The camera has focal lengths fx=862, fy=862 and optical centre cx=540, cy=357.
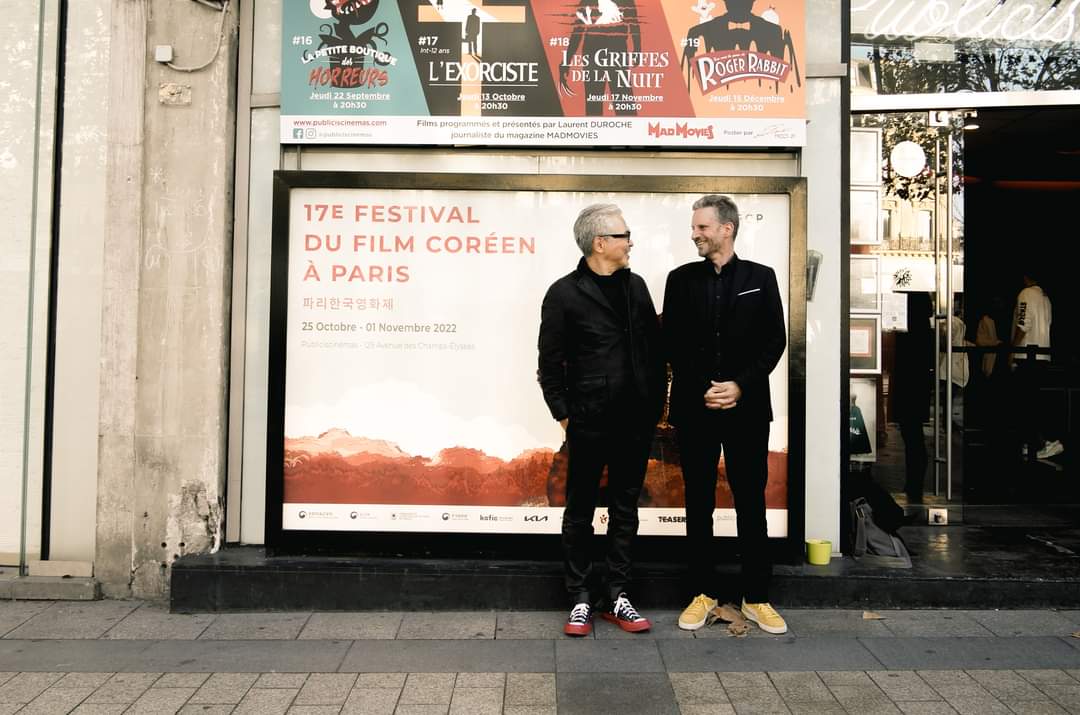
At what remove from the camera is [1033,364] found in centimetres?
917

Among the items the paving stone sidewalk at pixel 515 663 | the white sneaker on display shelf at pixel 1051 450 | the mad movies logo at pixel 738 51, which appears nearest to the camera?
the paving stone sidewalk at pixel 515 663

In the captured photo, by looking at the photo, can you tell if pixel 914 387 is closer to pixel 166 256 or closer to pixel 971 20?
pixel 971 20

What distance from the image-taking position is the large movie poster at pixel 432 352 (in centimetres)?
515

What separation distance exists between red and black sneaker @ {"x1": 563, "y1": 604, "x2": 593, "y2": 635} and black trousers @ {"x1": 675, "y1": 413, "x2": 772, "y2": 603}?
62cm

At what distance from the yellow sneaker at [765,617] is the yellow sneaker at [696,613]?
18 centimetres

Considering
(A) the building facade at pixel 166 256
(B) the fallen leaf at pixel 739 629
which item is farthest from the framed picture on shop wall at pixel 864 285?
(B) the fallen leaf at pixel 739 629

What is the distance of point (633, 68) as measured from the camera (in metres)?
5.12

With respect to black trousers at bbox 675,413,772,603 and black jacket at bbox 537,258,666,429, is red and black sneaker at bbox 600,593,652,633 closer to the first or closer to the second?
black trousers at bbox 675,413,772,603

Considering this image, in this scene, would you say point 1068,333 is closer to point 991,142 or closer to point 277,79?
point 991,142

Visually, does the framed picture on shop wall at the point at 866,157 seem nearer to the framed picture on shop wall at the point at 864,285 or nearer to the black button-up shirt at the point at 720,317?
the framed picture on shop wall at the point at 864,285

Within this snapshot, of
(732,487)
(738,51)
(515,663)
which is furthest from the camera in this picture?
(738,51)

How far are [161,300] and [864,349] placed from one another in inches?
186

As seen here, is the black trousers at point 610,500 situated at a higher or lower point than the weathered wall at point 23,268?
lower

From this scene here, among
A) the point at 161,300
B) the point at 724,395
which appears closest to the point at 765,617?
the point at 724,395
